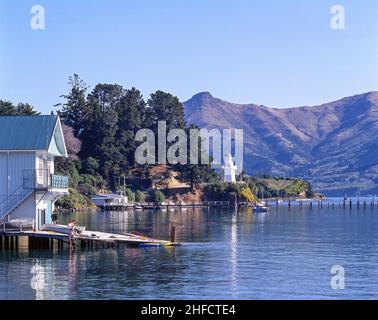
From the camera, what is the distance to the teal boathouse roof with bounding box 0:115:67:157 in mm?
65312

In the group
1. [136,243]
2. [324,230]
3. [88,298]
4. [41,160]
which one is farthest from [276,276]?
[324,230]

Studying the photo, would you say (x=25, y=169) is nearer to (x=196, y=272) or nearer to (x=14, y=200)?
(x=14, y=200)

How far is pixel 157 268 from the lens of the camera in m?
55.8

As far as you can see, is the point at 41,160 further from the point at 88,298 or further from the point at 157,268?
the point at 88,298

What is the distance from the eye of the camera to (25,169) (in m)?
65.3

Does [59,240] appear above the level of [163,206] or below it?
above

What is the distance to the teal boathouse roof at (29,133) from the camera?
2571 inches

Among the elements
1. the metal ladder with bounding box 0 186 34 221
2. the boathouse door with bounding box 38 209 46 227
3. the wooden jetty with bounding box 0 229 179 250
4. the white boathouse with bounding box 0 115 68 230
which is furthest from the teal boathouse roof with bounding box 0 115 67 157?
Result: the wooden jetty with bounding box 0 229 179 250

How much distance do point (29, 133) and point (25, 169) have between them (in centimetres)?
320

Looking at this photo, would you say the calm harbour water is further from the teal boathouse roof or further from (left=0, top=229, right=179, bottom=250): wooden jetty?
the teal boathouse roof

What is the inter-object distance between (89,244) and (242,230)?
1588 inches

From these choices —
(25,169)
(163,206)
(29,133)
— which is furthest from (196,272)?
(163,206)

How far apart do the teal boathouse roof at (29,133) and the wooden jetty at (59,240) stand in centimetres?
680

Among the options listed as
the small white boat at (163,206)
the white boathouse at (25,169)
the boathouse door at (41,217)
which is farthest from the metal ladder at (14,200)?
the small white boat at (163,206)
